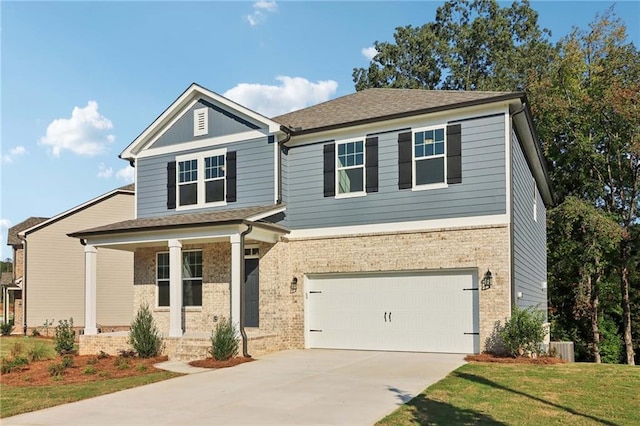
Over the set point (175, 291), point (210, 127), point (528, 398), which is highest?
point (210, 127)

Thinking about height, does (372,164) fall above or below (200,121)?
below

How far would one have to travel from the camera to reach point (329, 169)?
15.8 meters

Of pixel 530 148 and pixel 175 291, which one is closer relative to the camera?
pixel 175 291

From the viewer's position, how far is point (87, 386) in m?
10.8

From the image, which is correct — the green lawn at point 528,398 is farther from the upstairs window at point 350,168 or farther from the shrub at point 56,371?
the shrub at point 56,371

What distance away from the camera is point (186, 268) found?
17.1 m

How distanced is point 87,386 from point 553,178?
22623 mm

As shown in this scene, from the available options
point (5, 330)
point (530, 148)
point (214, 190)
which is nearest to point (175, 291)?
point (214, 190)

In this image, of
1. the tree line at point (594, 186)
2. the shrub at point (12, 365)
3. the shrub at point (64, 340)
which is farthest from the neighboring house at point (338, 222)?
the tree line at point (594, 186)

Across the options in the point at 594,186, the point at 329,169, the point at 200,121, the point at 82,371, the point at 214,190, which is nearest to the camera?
the point at 82,371

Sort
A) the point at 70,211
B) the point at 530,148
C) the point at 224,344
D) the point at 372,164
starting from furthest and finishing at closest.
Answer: the point at 70,211
the point at 530,148
the point at 372,164
the point at 224,344

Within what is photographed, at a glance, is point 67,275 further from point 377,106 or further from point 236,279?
point 377,106

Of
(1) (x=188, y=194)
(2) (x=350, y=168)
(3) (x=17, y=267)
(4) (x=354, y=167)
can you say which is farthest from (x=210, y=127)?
(3) (x=17, y=267)

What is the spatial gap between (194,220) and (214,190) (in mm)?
1869
